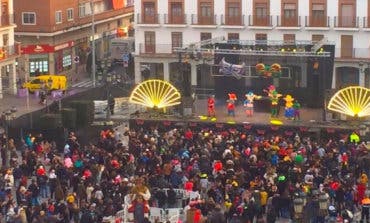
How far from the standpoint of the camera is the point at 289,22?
7169cm

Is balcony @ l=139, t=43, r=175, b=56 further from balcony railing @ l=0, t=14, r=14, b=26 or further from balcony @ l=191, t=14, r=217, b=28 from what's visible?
balcony railing @ l=0, t=14, r=14, b=26

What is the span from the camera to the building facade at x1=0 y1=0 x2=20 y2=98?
72750mm

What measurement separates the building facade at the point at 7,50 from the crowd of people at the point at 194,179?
2644 centimetres

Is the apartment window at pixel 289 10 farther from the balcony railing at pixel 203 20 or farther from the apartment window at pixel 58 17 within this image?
the apartment window at pixel 58 17

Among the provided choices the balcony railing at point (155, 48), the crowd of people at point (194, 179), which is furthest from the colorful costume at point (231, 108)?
the balcony railing at point (155, 48)

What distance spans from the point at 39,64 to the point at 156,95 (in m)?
25.0

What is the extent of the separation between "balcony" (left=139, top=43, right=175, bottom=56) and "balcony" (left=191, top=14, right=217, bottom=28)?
8.50ft

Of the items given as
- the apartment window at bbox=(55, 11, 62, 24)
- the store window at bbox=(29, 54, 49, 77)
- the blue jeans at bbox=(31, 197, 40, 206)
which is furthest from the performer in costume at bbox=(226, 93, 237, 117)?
the apartment window at bbox=(55, 11, 62, 24)

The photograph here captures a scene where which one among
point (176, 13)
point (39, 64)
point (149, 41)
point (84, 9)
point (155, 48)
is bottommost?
point (39, 64)

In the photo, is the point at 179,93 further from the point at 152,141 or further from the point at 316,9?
the point at 316,9

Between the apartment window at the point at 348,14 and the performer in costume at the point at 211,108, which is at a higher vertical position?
the apartment window at the point at 348,14

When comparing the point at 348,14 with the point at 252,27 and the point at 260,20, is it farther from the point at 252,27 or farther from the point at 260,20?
the point at 252,27

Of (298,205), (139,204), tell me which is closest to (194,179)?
(139,204)

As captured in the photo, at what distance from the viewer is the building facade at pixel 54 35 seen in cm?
7925
